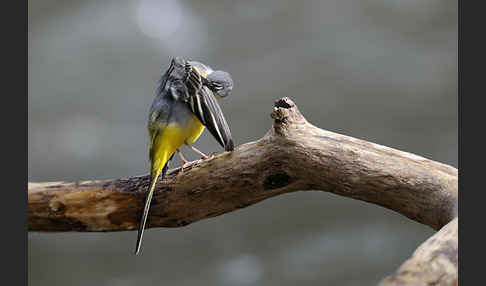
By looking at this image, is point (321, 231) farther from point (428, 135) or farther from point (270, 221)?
point (428, 135)

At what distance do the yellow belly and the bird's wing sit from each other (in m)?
0.07

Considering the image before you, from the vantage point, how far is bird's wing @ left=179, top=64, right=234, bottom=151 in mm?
1983

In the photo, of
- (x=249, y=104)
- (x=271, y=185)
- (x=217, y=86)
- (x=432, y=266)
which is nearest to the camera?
(x=432, y=266)

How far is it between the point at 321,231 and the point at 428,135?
3.37 feet

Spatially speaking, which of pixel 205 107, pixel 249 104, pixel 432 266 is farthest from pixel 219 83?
pixel 249 104

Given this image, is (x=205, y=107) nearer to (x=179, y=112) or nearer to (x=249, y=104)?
(x=179, y=112)

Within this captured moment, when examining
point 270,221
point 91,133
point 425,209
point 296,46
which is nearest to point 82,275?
point 91,133

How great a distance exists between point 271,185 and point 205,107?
1.19 feet

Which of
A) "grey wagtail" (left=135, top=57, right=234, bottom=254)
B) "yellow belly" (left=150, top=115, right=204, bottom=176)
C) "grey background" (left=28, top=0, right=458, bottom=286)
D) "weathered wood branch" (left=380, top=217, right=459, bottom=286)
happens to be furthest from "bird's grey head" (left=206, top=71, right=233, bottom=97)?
"grey background" (left=28, top=0, right=458, bottom=286)

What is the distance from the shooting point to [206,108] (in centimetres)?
204

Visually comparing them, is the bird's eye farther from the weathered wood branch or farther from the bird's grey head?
the weathered wood branch

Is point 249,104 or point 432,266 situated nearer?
point 432,266

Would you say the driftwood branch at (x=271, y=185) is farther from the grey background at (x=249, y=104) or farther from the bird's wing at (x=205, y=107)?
the grey background at (x=249, y=104)

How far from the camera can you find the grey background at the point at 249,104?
3.87m
